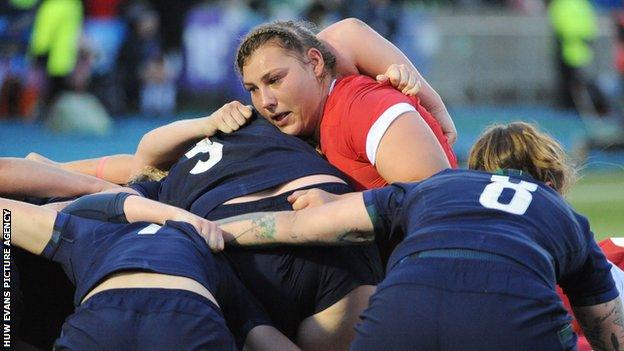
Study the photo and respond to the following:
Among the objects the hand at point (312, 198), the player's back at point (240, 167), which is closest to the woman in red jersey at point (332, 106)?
the player's back at point (240, 167)

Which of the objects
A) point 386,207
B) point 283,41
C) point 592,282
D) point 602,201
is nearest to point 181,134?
point 283,41

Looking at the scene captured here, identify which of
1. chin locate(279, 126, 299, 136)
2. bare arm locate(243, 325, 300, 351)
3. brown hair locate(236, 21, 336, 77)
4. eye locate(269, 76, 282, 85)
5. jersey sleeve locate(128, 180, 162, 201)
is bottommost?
bare arm locate(243, 325, 300, 351)

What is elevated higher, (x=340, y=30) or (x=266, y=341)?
(x=340, y=30)

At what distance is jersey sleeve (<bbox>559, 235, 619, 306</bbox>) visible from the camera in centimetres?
310

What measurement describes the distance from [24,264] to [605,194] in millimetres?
10202

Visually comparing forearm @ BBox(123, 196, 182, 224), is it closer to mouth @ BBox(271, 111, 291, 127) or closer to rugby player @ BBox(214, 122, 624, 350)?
rugby player @ BBox(214, 122, 624, 350)

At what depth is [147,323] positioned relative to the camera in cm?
289

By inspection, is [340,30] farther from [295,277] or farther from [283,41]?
[295,277]

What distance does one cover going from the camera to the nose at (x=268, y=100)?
385 centimetres

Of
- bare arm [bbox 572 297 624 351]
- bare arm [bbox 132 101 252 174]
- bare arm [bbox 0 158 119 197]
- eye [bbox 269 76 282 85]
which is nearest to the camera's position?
bare arm [bbox 572 297 624 351]

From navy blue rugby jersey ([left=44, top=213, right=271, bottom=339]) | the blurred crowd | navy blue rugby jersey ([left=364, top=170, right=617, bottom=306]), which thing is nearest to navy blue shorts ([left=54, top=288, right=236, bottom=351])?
navy blue rugby jersey ([left=44, top=213, right=271, bottom=339])

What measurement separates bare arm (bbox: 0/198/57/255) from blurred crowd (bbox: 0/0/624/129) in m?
10.5

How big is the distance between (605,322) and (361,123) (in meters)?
1.06

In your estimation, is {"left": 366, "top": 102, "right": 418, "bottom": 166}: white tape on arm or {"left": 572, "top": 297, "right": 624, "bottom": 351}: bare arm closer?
{"left": 572, "top": 297, "right": 624, "bottom": 351}: bare arm
